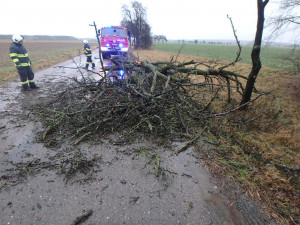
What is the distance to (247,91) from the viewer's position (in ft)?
16.1

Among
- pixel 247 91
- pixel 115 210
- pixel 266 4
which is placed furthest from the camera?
pixel 247 91

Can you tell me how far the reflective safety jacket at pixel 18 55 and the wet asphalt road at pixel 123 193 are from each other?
4.49m

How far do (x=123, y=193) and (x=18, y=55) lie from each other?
22.1ft

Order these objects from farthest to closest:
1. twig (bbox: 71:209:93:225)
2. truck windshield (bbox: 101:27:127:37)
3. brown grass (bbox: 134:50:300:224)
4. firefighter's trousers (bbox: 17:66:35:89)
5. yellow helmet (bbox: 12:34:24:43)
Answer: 1. truck windshield (bbox: 101:27:127:37)
2. firefighter's trousers (bbox: 17:66:35:89)
3. yellow helmet (bbox: 12:34:24:43)
4. brown grass (bbox: 134:50:300:224)
5. twig (bbox: 71:209:93:225)

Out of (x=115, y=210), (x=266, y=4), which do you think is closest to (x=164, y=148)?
(x=115, y=210)

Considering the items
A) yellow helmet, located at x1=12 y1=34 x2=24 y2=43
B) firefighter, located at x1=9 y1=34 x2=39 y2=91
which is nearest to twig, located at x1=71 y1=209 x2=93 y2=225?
firefighter, located at x1=9 y1=34 x2=39 y2=91

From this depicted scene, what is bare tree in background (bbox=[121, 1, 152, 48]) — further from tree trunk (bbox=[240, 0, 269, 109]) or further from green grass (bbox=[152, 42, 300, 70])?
tree trunk (bbox=[240, 0, 269, 109])

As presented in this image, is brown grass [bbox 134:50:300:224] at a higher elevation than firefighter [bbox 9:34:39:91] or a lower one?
lower

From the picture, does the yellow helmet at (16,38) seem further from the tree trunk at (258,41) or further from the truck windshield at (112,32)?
the truck windshield at (112,32)

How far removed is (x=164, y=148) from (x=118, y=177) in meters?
1.08

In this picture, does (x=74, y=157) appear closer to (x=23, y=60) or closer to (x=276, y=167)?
(x=276, y=167)

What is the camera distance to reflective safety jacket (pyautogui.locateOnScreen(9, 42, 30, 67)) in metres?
6.25

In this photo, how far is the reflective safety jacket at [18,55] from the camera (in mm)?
6250

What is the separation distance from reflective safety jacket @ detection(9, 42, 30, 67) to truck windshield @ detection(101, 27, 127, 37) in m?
8.81
